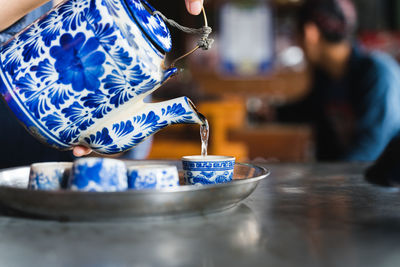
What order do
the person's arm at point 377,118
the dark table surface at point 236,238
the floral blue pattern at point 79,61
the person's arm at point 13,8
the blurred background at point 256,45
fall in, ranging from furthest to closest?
the blurred background at point 256,45, the person's arm at point 377,118, the person's arm at point 13,8, the floral blue pattern at point 79,61, the dark table surface at point 236,238

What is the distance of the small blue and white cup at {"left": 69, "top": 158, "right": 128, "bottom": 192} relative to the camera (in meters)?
0.58

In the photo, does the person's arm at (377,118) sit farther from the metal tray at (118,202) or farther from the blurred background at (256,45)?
the blurred background at (256,45)

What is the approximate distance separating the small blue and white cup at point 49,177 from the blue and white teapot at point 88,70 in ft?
0.31

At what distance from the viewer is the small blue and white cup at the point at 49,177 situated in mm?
625

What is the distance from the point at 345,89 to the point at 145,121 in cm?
192

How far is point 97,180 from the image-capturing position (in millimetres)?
583

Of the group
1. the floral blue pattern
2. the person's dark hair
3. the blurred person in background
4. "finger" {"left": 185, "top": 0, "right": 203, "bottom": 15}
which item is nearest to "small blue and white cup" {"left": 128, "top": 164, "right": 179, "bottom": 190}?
the floral blue pattern

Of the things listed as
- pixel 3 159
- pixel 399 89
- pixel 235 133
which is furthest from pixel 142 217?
pixel 235 133

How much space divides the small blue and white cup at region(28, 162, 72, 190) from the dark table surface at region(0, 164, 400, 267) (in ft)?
0.17

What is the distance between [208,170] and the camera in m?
0.74

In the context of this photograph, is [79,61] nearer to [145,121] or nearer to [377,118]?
[145,121]

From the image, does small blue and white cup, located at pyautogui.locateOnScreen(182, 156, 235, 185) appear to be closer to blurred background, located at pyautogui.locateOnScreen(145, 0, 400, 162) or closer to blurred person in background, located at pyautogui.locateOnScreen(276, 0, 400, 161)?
blurred person in background, located at pyautogui.locateOnScreen(276, 0, 400, 161)

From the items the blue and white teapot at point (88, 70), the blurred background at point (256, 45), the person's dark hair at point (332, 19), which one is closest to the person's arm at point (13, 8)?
the blue and white teapot at point (88, 70)

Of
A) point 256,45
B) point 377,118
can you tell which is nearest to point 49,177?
point 377,118
